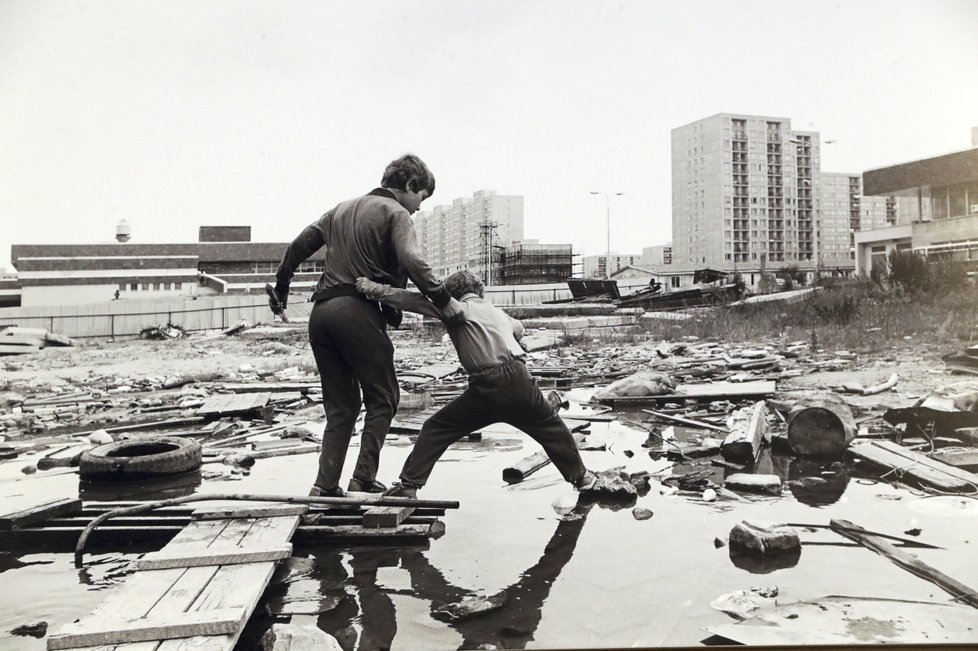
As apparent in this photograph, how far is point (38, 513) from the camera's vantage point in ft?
9.45

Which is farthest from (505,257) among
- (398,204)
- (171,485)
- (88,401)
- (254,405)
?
(88,401)

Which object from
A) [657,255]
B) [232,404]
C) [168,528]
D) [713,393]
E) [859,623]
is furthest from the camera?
[232,404]

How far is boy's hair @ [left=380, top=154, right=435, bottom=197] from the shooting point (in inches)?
121

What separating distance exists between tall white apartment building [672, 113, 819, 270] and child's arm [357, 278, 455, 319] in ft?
6.70

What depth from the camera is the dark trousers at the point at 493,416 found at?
9.92 feet

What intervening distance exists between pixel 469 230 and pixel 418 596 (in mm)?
2190

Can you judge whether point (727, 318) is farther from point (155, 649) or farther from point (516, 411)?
point (155, 649)

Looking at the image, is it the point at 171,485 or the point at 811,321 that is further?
the point at 811,321

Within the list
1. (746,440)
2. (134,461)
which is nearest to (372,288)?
(134,461)

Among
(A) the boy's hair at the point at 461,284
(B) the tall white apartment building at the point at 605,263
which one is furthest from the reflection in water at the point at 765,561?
(B) the tall white apartment building at the point at 605,263

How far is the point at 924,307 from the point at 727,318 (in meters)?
2.82

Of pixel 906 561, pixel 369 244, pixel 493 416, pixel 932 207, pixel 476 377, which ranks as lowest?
pixel 906 561

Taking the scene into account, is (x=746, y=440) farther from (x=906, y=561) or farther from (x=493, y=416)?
(x=493, y=416)

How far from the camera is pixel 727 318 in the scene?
7.12 meters
